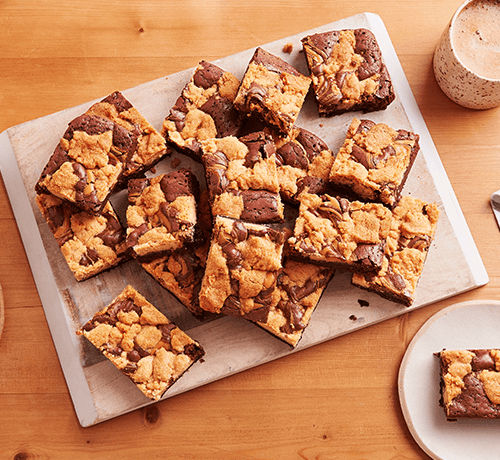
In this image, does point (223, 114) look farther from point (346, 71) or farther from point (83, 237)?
point (83, 237)

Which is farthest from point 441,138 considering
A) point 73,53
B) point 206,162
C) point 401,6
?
point 73,53

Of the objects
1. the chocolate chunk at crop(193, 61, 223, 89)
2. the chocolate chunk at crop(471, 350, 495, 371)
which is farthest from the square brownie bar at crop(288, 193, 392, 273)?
the chocolate chunk at crop(193, 61, 223, 89)

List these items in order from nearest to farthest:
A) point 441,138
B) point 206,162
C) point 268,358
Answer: point 206,162, point 268,358, point 441,138

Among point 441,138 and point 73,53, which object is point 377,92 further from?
point 73,53

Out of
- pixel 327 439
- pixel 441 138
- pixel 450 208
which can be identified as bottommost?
→ pixel 327 439

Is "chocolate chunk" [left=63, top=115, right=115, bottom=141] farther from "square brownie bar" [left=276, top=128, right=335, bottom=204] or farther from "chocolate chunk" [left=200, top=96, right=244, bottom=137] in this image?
"square brownie bar" [left=276, top=128, right=335, bottom=204]

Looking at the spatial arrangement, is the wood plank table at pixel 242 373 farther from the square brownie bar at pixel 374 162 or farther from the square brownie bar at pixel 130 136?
the square brownie bar at pixel 374 162
